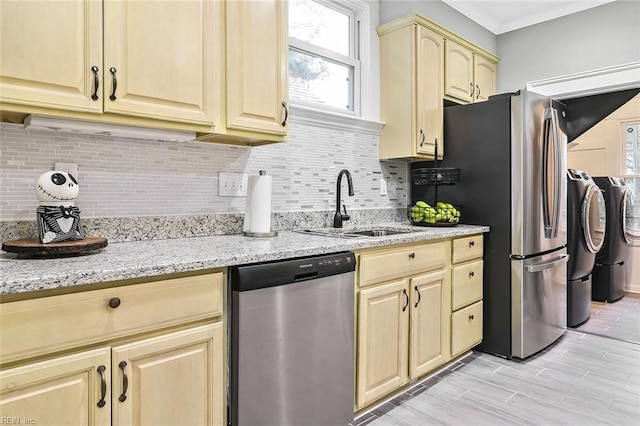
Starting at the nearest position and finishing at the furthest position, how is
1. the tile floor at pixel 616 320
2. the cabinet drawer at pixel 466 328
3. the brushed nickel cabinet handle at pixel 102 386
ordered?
the brushed nickel cabinet handle at pixel 102 386 < the cabinet drawer at pixel 466 328 < the tile floor at pixel 616 320

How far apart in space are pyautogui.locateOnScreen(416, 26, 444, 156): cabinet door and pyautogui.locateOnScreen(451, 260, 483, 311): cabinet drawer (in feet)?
2.77

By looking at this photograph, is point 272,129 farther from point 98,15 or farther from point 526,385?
point 526,385

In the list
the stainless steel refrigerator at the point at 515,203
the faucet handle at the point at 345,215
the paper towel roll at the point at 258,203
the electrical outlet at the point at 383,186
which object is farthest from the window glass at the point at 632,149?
the paper towel roll at the point at 258,203

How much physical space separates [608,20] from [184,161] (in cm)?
336

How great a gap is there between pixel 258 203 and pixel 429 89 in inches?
63.6

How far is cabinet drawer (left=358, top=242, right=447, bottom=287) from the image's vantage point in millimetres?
1899

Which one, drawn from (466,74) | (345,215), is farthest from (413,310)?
(466,74)

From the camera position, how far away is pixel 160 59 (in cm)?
157

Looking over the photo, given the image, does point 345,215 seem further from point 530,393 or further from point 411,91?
point 530,393

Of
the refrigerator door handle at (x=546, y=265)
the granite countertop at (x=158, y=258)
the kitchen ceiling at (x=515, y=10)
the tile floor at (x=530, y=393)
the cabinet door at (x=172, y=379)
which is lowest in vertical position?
the tile floor at (x=530, y=393)

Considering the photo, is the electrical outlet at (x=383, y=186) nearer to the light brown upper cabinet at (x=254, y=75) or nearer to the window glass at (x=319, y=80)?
the window glass at (x=319, y=80)

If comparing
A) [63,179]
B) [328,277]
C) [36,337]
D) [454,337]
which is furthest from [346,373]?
[63,179]

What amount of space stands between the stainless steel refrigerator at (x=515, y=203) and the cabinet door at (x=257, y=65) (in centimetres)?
151

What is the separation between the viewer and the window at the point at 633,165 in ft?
15.2
